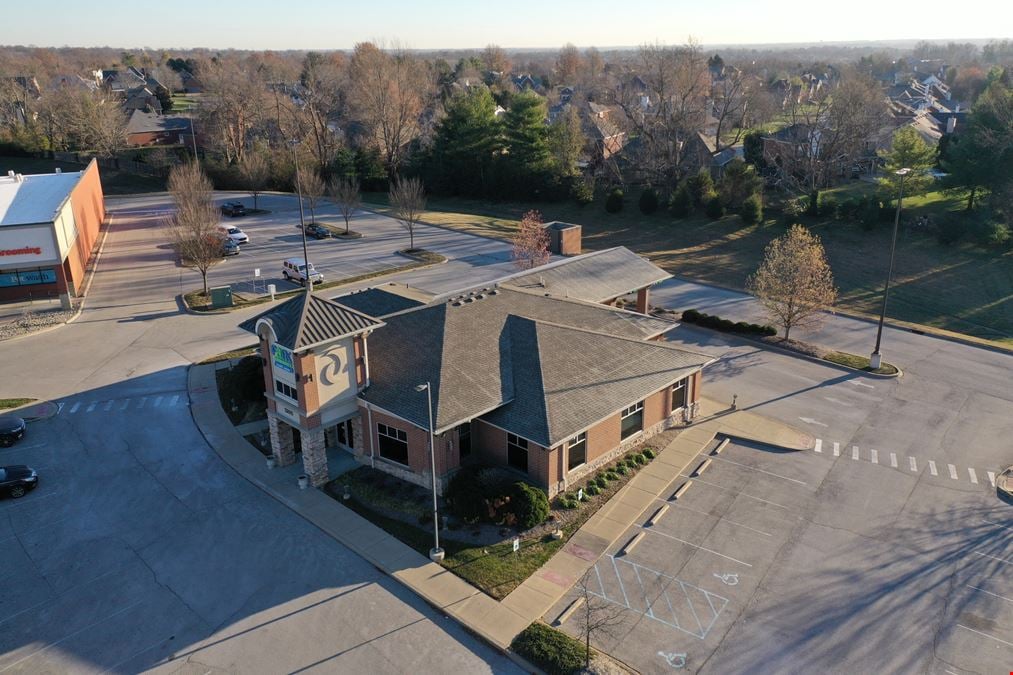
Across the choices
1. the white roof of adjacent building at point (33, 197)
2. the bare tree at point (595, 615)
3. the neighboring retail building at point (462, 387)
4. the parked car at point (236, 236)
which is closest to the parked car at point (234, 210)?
the parked car at point (236, 236)

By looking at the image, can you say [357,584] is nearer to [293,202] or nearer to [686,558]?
[686,558]

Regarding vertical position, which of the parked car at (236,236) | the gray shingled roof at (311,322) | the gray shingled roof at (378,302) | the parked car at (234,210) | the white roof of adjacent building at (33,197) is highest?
the white roof of adjacent building at (33,197)

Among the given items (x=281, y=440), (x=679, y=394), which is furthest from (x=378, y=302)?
(x=679, y=394)

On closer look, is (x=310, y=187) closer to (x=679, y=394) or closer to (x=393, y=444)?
(x=393, y=444)

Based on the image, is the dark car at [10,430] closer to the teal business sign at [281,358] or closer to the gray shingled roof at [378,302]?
the teal business sign at [281,358]

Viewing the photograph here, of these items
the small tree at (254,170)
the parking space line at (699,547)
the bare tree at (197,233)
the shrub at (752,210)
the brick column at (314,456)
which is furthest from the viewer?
the small tree at (254,170)

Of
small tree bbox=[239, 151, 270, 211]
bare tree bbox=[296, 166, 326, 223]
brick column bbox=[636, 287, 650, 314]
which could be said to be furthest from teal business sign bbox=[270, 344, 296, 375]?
small tree bbox=[239, 151, 270, 211]
